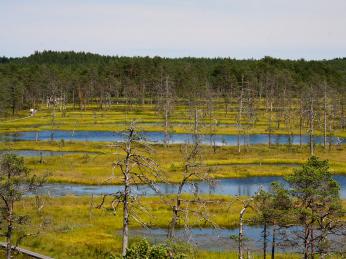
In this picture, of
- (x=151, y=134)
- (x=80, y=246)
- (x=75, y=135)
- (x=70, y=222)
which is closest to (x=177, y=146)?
(x=151, y=134)

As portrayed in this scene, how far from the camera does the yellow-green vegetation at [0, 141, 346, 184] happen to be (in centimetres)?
7462

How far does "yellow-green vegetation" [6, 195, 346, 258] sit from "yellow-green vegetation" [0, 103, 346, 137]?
196 ft

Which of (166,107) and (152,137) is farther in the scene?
(152,137)

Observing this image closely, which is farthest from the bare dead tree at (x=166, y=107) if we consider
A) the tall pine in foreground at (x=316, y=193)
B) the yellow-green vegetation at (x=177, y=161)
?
the tall pine in foreground at (x=316, y=193)

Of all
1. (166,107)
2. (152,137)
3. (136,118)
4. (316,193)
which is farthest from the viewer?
(136,118)

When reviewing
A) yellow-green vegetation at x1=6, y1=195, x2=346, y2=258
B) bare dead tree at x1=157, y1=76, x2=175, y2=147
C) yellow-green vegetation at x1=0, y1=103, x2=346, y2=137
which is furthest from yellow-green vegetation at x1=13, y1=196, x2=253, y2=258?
yellow-green vegetation at x1=0, y1=103, x2=346, y2=137

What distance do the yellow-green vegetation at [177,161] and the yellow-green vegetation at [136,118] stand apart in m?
17.3

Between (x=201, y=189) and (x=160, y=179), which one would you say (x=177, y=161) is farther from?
(x=160, y=179)

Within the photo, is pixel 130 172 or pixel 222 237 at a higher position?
pixel 130 172

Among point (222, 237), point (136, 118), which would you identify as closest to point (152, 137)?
point (136, 118)

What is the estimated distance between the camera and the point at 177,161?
278 ft

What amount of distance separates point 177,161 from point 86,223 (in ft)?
120

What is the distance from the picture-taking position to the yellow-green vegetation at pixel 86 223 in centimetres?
4194

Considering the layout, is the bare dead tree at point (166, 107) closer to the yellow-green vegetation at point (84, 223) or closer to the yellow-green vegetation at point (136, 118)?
the yellow-green vegetation at point (136, 118)
